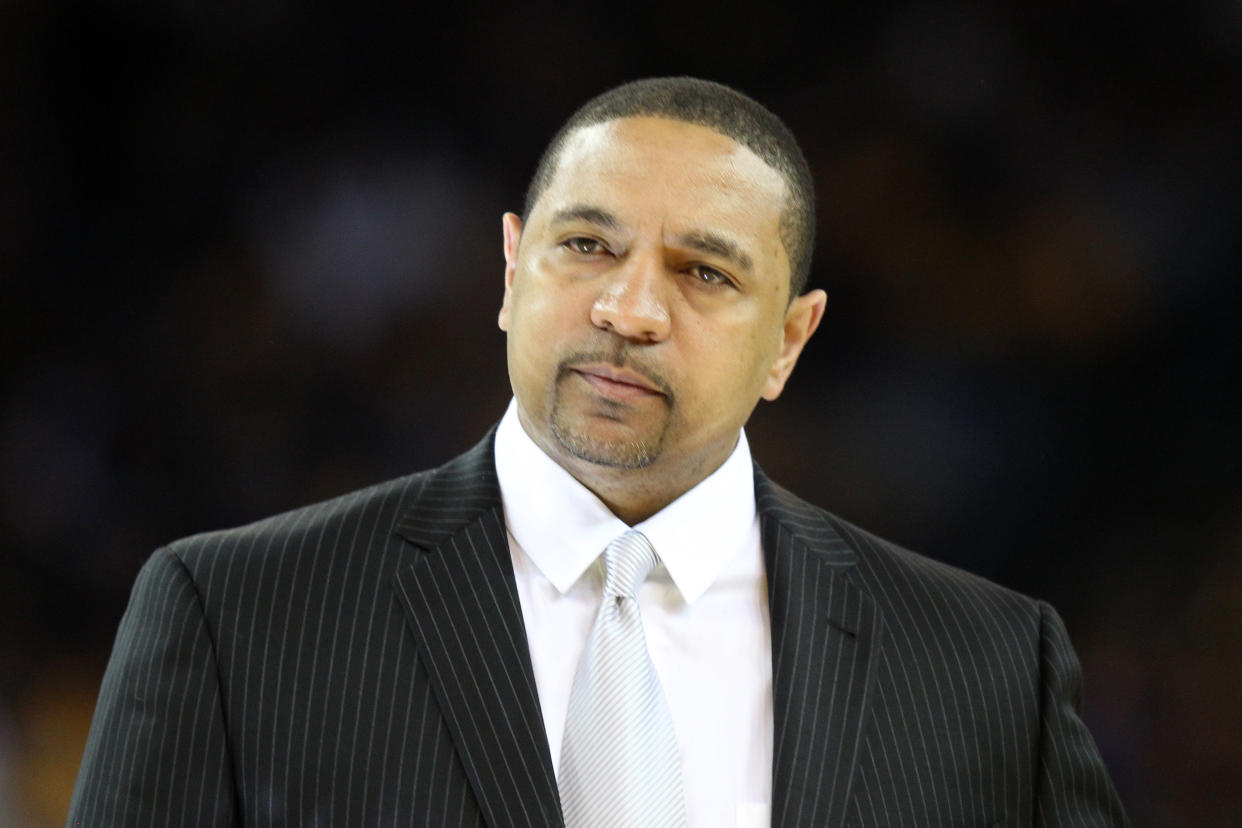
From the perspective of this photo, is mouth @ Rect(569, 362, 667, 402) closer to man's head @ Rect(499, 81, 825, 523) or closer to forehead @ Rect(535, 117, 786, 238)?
man's head @ Rect(499, 81, 825, 523)

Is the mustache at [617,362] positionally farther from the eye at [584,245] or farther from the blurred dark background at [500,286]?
the blurred dark background at [500,286]

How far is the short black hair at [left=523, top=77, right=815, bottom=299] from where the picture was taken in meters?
1.89

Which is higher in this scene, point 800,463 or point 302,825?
point 800,463

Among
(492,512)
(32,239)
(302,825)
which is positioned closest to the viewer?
(302,825)

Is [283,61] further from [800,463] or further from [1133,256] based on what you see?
[1133,256]

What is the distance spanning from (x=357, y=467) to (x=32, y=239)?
2.05 feet

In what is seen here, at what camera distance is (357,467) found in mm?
2648

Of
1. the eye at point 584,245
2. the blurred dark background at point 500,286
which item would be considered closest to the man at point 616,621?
the eye at point 584,245

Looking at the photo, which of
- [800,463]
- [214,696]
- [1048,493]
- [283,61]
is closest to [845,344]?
[800,463]

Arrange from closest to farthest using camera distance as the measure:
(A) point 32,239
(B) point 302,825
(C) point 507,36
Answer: (B) point 302,825 → (A) point 32,239 → (C) point 507,36

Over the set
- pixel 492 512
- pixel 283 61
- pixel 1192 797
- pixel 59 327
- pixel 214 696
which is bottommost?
pixel 1192 797

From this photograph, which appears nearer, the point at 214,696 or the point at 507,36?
the point at 214,696

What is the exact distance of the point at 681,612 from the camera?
6.03 ft

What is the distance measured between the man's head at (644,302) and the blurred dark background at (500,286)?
811 mm
